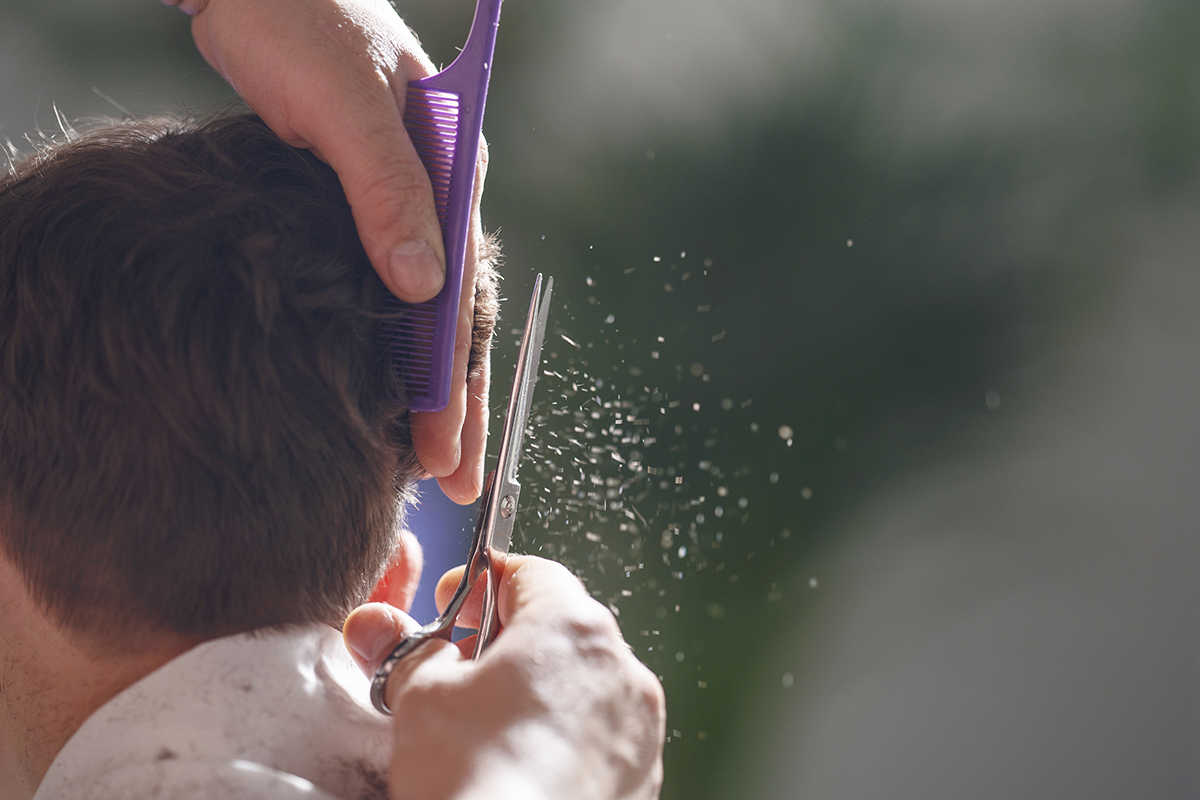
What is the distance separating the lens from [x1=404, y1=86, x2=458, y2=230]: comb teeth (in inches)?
25.7

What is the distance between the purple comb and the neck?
0.27 meters

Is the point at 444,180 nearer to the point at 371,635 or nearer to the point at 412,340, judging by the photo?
the point at 412,340

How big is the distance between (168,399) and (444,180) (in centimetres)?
28

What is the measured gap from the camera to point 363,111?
2.04 ft

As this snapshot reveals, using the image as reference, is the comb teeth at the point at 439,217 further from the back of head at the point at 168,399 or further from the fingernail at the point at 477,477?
the fingernail at the point at 477,477

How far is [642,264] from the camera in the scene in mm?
1569

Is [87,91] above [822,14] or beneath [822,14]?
beneath

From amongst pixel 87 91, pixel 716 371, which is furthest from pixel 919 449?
pixel 87 91

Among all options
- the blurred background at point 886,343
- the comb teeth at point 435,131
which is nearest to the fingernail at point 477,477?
the comb teeth at point 435,131

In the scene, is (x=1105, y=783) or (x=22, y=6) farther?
(x=1105, y=783)

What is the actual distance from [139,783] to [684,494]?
1206mm

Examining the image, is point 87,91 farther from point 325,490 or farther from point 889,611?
point 889,611

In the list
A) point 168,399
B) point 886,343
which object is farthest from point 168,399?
point 886,343

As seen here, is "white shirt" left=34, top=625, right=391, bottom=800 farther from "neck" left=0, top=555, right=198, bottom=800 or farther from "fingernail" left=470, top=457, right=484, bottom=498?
"fingernail" left=470, top=457, right=484, bottom=498
